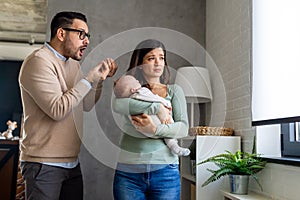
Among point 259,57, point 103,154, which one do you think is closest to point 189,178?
point 103,154

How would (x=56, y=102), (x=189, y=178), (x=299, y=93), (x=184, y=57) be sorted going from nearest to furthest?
(x=56, y=102)
(x=299, y=93)
(x=189, y=178)
(x=184, y=57)

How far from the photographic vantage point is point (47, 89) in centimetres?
138

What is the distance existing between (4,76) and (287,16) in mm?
5216

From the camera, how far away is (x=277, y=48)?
1.96 meters

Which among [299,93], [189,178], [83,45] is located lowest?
[189,178]

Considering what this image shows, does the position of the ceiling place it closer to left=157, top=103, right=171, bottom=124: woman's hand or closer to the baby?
the baby

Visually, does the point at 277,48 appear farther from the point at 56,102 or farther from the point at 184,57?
the point at 56,102

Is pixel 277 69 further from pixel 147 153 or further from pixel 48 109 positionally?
pixel 48 109

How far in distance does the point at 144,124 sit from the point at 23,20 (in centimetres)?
374

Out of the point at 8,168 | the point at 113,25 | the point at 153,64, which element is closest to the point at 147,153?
the point at 153,64

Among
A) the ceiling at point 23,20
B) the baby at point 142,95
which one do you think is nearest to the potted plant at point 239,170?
the baby at point 142,95

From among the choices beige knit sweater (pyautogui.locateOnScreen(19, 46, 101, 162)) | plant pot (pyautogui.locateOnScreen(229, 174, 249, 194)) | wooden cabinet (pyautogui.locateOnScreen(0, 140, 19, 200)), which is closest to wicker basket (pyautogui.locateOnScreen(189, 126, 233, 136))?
plant pot (pyautogui.locateOnScreen(229, 174, 249, 194))

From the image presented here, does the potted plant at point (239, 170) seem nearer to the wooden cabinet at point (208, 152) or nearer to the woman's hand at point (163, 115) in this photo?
the wooden cabinet at point (208, 152)

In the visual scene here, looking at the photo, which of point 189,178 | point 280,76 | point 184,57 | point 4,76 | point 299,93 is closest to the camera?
point 299,93
